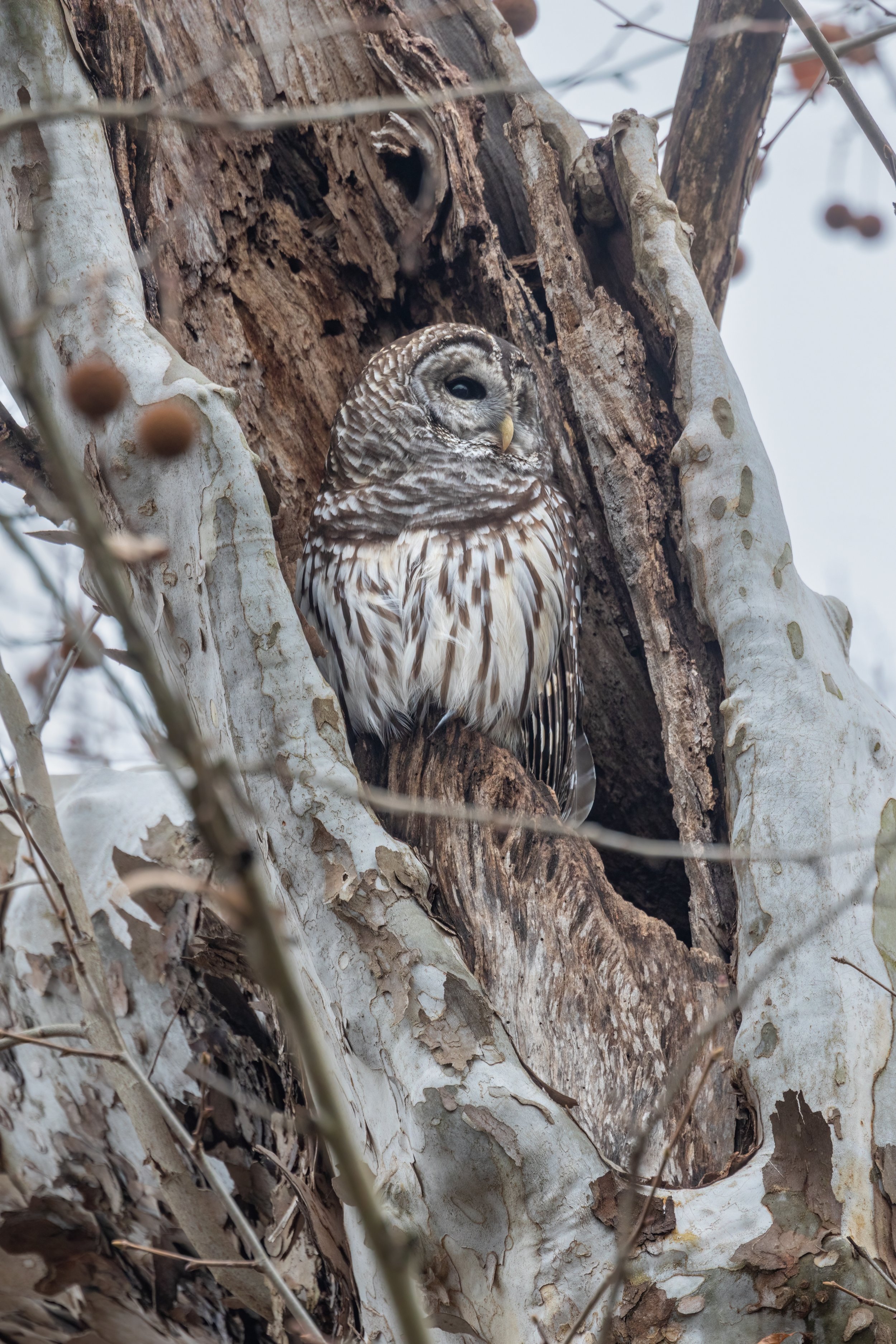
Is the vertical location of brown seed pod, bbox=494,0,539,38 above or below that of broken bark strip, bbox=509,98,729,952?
above

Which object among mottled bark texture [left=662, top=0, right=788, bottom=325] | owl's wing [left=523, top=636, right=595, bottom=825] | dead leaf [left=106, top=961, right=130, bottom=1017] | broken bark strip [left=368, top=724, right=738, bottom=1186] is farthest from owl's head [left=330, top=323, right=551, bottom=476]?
dead leaf [left=106, top=961, right=130, bottom=1017]

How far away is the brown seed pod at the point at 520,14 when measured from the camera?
3775 mm

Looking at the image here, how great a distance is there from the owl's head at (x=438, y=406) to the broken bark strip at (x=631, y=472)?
0.23 meters

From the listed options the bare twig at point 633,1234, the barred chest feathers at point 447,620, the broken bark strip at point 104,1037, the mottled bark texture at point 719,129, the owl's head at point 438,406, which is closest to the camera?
the bare twig at point 633,1234

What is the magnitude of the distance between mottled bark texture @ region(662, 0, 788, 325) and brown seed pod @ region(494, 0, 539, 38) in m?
0.58

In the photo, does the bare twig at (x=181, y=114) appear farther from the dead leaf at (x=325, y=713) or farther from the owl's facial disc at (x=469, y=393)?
the dead leaf at (x=325, y=713)

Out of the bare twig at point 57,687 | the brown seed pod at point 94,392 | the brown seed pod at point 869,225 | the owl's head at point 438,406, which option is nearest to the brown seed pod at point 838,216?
the brown seed pod at point 869,225

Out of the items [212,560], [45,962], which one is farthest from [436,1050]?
[45,962]

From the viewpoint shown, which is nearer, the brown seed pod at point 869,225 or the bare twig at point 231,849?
the bare twig at point 231,849

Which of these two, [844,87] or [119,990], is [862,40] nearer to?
[844,87]

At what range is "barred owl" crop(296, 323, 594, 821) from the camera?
116 inches

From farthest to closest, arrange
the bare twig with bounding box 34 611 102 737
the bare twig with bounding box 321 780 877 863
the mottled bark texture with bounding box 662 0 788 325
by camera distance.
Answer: the mottled bark texture with bounding box 662 0 788 325 → the bare twig with bounding box 34 611 102 737 → the bare twig with bounding box 321 780 877 863

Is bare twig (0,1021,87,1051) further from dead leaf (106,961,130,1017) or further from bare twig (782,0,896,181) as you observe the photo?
bare twig (782,0,896,181)

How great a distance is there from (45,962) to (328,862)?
1.52m
